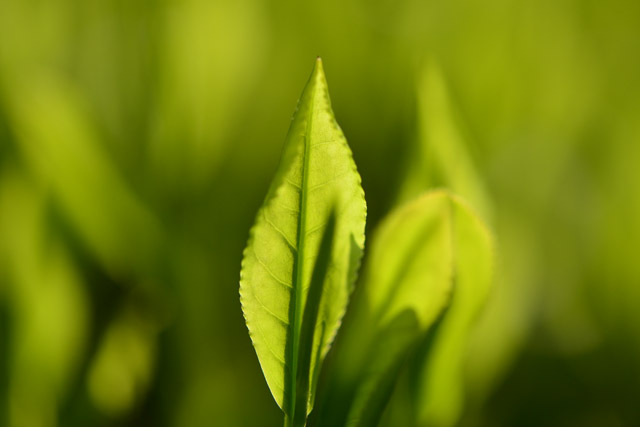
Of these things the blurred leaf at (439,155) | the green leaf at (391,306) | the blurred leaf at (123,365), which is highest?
the blurred leaf at (439,155)

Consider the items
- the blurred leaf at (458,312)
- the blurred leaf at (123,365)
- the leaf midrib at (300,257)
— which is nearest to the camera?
the leaf midrib at (300,257)

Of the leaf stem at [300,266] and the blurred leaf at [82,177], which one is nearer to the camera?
the leaf stem at [300,266]

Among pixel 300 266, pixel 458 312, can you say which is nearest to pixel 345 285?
pixel 300 266

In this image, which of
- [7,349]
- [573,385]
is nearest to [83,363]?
[7,349]

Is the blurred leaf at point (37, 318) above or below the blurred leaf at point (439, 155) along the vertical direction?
below

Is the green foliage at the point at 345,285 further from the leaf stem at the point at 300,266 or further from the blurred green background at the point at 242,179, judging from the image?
the blurred green background at the point at 242,179

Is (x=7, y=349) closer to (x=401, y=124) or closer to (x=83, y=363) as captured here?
(x=83, y=363)

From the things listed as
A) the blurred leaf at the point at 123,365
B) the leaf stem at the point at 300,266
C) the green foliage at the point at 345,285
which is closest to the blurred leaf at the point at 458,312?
the green foliage at the point at 345,285
